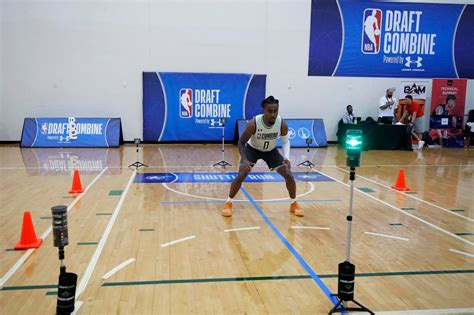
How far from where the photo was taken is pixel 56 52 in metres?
15.4

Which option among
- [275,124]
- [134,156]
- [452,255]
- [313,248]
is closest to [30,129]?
[134,156]

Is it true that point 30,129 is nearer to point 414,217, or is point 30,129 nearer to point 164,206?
point 164,206

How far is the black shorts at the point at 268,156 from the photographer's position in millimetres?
6570

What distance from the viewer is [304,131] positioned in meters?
15.9

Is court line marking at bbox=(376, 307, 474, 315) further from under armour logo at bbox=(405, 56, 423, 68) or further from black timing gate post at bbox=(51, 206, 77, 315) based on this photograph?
under armour logo at bbox=(405, 56, 423, 68)

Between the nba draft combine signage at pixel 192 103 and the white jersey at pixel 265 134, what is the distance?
949cm

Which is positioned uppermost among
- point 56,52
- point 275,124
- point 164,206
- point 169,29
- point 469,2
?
point 469,2

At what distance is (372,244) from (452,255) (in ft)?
2.97

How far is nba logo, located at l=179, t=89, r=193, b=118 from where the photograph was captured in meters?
16.0

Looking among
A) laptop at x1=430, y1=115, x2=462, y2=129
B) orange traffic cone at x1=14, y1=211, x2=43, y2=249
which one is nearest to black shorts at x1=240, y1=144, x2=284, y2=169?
orange traffic cone at x1=14, y1=211, x2=43, y2=249

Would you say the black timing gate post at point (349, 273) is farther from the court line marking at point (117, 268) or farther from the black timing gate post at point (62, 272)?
the court line marking at point (117, 268)

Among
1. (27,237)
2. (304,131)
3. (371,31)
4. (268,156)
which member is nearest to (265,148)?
(268,156)

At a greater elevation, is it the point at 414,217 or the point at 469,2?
the point at 469,2

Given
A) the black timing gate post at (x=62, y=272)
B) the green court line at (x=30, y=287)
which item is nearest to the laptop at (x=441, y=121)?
the green court line at (x=30, y=287)
